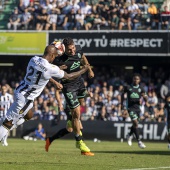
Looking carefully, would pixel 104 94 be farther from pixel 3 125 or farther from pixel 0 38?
pixel 3 125

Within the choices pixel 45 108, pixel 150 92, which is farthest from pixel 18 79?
pixel 150 92

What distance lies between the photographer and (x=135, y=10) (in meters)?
32.1

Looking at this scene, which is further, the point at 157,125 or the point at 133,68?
the point at 133,68

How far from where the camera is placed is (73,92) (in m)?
16.2

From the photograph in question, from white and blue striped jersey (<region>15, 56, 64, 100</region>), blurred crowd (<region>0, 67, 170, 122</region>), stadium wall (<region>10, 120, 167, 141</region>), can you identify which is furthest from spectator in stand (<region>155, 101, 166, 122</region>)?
white and blue striped jersey (<region>15, 56, 64, 100</region>)

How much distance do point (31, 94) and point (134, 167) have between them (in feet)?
8.30

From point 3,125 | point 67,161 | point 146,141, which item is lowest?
point 146,141

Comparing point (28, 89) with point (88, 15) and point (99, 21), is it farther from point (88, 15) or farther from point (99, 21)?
point (88, 15)

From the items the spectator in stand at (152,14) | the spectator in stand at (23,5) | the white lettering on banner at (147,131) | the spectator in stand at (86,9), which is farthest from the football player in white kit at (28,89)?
the spectator in stand at (23,5)

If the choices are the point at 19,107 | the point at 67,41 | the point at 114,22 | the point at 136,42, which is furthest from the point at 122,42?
the point at 19,107

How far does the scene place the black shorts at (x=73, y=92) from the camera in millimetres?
15977

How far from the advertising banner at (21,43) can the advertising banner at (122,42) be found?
0.84m

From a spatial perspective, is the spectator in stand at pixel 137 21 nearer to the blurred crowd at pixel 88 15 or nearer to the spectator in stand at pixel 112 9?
the blurred crowd at pixel 88 15

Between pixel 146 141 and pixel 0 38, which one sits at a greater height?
pixel 0 38
